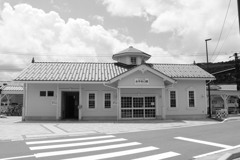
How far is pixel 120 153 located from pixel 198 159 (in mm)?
2471

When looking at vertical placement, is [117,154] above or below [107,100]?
below

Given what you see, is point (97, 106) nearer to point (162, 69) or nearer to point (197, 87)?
point (162, 69)

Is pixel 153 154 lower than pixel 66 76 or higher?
lower

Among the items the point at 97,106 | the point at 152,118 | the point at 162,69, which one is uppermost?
the point at 162,69

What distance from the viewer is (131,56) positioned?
2305 cm

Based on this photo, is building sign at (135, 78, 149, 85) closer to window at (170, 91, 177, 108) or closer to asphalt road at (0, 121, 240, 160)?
window at (170, 91, 177, 108)

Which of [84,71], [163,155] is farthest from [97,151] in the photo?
[84,71]

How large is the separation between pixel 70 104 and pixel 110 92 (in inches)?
194

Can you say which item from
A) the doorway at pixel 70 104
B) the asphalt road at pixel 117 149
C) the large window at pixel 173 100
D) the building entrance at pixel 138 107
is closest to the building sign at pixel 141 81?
the building entrance at pixel 138 107

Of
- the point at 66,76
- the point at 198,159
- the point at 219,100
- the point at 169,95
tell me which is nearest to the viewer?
the point at 198,159

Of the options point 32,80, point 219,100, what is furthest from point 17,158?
point 219,100

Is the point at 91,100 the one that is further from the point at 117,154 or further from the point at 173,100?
the point at 117,154

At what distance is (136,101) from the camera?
18.9 m

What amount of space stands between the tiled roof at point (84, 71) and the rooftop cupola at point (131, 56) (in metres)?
0.92
